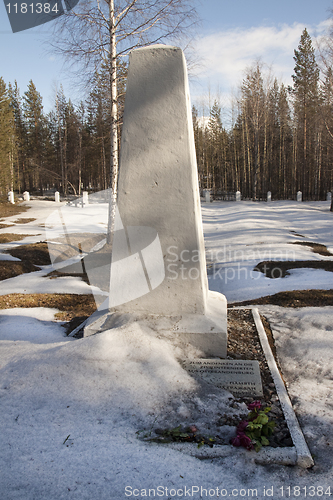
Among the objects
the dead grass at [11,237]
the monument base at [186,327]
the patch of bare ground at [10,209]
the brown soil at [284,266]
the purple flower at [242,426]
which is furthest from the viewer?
the patch of bare ground at [10,209]

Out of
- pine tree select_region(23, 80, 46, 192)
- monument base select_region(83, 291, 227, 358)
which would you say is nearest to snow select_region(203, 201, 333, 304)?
monument base select_region(83, 291, 227, 358)

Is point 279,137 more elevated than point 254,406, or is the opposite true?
point 279,137

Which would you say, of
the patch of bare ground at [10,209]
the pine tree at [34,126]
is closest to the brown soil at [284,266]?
the patch of bare ground at [10,209]

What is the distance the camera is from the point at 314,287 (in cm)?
585

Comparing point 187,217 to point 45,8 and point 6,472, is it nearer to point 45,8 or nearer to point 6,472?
point 6,472

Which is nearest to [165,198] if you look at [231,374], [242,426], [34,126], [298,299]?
[231,374]

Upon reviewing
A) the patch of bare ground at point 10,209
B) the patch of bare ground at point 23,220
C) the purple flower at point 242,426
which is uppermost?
the patch of bare ground at point 10,209

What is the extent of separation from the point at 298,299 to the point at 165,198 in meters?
3.22

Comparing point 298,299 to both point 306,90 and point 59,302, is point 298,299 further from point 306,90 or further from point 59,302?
point 306,90

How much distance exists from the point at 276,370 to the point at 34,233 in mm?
13819

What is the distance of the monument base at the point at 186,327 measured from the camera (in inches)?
109

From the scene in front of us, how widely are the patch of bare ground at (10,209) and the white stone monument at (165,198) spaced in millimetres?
20270

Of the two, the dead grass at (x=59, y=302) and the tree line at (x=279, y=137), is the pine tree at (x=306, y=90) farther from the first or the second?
the dead grass at (x=59, y=302)

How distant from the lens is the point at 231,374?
2543 mm
